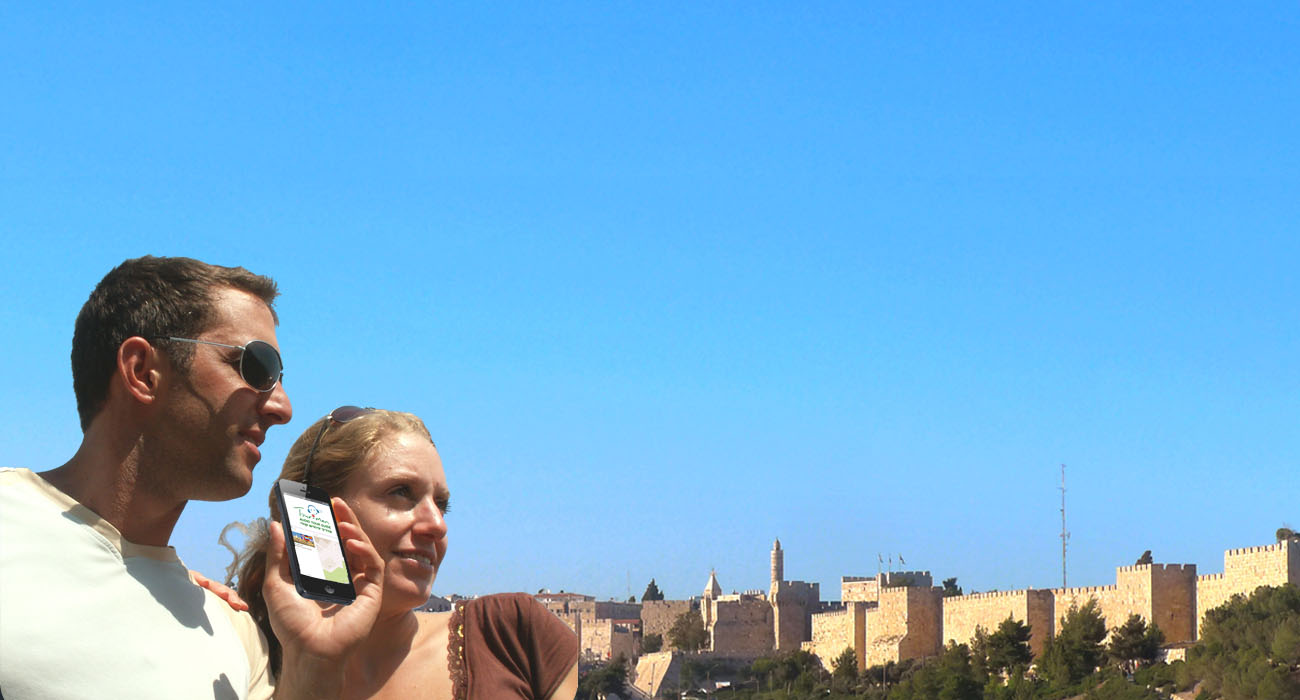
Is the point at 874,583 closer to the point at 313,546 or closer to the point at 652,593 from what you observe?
the point at 652,593

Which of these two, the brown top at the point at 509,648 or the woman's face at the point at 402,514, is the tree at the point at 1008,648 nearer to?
the brown top at the point at 509,648

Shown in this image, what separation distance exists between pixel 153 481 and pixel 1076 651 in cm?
2994

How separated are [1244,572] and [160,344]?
29294 mm

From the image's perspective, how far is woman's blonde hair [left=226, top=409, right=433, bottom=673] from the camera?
8.17 ft

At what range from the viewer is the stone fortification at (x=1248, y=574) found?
2731 cm

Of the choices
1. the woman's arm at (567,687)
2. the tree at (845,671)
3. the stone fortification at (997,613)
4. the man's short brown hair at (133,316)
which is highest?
the man's short brown hair at (133,316)

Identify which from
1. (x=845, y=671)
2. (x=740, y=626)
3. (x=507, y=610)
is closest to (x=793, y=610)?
(x=740, y=626)

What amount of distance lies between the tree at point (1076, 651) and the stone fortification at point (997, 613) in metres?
2.29

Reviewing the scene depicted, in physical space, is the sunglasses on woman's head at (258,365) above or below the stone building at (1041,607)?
above

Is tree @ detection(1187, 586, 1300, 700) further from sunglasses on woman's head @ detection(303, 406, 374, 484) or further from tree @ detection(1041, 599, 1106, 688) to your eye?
sunglasses on woman's head @ detection(303, 406, 374, 484)

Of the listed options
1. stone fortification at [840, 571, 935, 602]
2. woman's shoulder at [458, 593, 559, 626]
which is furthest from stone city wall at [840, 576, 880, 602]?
woman's shoulder at [458, 593, 559, 626]

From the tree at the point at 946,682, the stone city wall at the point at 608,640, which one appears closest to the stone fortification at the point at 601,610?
the stone city wall at the point at 608,640

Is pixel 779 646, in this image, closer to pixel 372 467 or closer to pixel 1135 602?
pixel 1135 602

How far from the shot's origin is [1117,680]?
1029 inches
